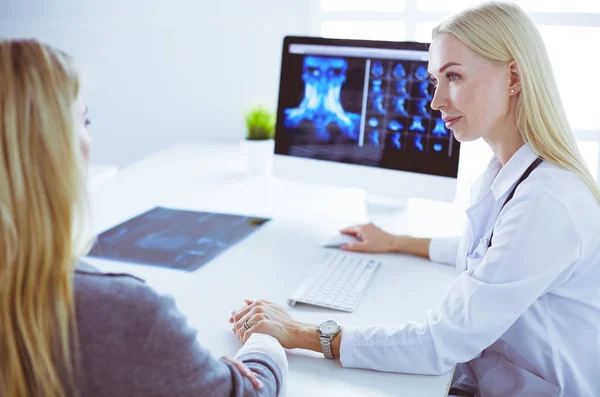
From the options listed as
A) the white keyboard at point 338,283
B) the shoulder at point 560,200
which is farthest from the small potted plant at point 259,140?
the shoulder at point 560,200

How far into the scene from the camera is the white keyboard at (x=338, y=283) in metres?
1.33

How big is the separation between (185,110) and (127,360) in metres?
2.49

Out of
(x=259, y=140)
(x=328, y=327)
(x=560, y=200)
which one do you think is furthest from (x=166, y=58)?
(x=560, y=200)

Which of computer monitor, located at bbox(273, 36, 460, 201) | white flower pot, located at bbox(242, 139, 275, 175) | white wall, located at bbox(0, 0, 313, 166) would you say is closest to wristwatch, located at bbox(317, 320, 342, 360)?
computer monitor, located at bbox(273, 36, 460, 201)

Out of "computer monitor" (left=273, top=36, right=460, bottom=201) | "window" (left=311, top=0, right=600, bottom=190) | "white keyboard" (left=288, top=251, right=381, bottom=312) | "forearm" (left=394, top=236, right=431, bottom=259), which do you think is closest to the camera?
"white keyboard" (left=288, top=251, right=381, bottom=312)

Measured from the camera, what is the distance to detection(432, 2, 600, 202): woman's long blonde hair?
47.4 inches

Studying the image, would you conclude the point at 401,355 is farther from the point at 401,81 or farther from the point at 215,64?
the point at 215,64

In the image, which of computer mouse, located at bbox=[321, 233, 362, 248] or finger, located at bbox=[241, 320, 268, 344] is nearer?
finger, located at bbox=[241, 320, 268, 344]

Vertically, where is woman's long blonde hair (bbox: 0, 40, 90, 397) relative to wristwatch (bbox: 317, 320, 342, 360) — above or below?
above

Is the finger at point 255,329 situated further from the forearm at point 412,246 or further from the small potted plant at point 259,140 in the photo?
the small potted plant at point 259,140

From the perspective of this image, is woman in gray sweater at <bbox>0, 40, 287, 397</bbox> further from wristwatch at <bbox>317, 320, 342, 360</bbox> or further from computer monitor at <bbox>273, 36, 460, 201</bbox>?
computer monitor at <bbox>273, 36, 460, 201</bbox>

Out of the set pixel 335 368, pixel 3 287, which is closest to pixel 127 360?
pixel 3 287

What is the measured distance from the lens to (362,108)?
1.88 m

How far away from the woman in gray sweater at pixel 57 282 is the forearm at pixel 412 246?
0.91 meters
